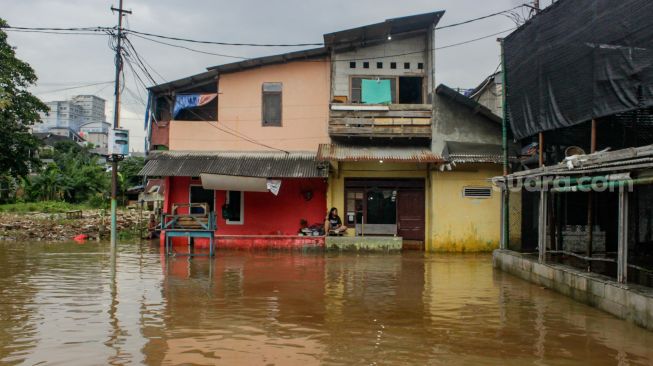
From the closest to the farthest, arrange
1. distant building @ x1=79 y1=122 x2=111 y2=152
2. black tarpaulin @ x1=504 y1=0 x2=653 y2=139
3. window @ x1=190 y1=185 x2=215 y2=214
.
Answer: black tarpaulin @ x1=504 y1=0 x2=653 y2=139 → window @ x1=190 y1=185 x2=215 y2=214 → distant building @ x1=79 y1=122 x2=111 y2=152

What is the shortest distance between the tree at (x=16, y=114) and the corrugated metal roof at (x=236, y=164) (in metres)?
10.9

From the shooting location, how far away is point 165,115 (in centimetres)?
2172

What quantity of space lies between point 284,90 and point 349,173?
4009mm

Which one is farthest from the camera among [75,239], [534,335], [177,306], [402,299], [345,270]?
[75,239]

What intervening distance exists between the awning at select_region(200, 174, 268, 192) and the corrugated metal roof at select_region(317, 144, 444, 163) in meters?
2.39

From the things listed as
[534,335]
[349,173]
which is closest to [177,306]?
[534,335]

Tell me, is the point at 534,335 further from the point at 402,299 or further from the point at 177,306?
the point at 177,306

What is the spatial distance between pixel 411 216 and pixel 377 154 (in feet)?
9.78

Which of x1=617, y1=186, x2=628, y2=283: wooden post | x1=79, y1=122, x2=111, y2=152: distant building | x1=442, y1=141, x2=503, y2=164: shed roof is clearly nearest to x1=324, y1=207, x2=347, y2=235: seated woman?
x1=442, y1=141, x2=503, y2=164: shed roof

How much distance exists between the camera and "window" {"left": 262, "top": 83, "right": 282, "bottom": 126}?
20.6 m

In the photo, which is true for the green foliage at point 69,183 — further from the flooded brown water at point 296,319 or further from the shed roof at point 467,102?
the shed roof at point 467,102

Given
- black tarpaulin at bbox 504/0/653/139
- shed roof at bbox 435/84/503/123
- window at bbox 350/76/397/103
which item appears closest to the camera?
black tarpaulin at bbox 504/0/653/139

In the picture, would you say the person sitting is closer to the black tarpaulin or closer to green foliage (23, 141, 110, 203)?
the black tarpaulin

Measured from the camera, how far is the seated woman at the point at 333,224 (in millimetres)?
19609
